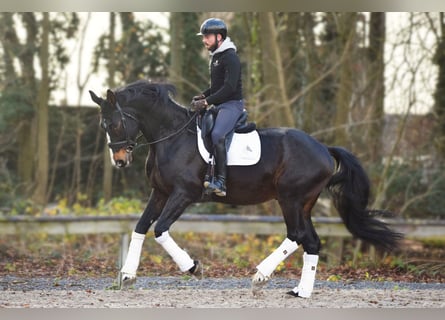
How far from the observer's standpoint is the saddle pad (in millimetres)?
7691

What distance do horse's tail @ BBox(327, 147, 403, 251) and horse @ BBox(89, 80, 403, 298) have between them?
238mm

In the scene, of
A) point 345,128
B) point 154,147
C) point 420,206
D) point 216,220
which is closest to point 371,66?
point 345,128

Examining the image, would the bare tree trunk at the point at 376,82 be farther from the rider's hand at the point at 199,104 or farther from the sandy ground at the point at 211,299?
the rider's hand at the point at 199,104

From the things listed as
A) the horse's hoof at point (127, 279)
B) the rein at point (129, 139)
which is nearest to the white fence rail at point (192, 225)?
the horse's hoof at point (127, 279)

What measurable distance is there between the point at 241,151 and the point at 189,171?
541mm

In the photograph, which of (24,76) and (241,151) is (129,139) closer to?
(241,151)

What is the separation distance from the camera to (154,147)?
780cm

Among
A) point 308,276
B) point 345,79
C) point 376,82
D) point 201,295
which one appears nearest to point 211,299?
point 201,295

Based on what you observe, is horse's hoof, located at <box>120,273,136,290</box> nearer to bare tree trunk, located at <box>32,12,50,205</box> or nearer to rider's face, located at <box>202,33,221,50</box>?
rider's face, located at <box>202,33,221,50</box>

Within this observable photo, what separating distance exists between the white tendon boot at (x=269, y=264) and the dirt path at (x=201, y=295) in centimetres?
18

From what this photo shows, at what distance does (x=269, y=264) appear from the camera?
298 inches

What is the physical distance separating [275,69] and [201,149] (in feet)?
19.2

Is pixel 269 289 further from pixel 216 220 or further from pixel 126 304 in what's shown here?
pixel 216 220

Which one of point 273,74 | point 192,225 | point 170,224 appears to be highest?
point 273,74
